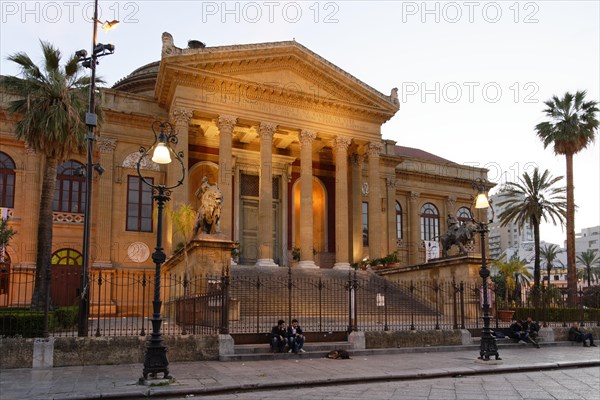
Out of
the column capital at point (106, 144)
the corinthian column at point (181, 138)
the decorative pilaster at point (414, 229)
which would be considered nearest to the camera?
the corinthian column at point (181, 138)

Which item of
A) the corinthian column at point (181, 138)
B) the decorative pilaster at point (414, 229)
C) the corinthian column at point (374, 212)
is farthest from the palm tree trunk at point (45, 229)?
the decorative pilaster at point (414, 229)

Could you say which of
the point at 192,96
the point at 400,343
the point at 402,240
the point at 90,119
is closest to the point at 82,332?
the point at 90,119

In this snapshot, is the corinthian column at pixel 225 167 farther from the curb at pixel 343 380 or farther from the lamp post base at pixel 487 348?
the curb at pixel 343 380

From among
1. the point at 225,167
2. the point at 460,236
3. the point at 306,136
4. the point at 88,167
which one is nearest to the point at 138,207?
the point at 225,167

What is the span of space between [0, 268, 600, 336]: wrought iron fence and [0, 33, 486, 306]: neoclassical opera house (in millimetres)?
2698

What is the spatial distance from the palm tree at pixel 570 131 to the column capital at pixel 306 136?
15257mm

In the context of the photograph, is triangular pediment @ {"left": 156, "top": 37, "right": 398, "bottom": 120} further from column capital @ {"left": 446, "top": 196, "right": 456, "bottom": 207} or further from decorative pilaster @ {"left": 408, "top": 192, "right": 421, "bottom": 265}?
column capital @ {"left": 446, "top": 196, "right": 456, "bottom": 207}

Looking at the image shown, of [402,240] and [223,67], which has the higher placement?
[223,67]

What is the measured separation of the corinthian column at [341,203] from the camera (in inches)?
1281

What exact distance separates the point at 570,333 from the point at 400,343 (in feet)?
26.6

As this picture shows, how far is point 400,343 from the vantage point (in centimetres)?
1845

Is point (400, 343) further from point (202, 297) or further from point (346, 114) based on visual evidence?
point (346, 114)

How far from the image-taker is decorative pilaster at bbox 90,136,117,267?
30.8 meters

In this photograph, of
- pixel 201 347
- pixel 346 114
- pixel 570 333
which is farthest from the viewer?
pixel 346 114
